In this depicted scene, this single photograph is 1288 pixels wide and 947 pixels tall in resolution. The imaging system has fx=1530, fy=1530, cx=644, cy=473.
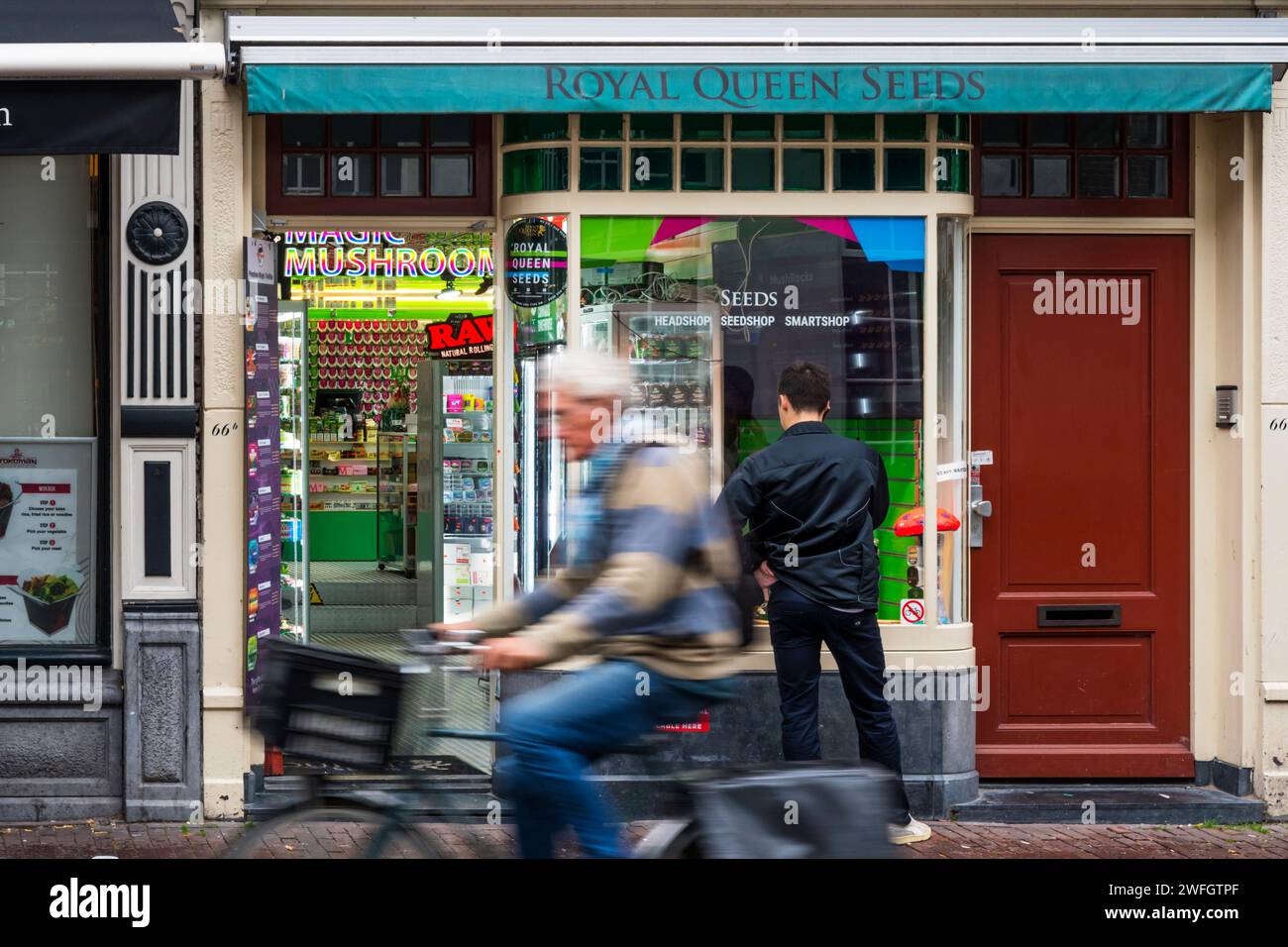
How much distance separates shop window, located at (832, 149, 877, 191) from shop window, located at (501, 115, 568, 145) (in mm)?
1351

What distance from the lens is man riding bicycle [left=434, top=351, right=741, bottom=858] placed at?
14.1 feet

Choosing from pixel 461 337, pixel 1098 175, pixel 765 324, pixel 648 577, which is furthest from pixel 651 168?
pixel 461 337

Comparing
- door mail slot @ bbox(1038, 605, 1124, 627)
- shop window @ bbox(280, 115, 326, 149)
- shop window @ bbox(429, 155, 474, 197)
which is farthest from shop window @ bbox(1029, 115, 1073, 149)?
shop window @ bbox(280, 115, 326, 149)

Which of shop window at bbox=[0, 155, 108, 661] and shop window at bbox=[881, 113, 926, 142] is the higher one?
shop window at bbox=[881, 113, 926, 142]

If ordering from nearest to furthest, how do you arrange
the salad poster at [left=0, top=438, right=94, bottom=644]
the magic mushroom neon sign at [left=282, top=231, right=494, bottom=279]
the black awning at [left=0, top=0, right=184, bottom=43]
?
the black awning at [left=0, top=0, right=184, bottom=43] < the salad poster at [left=0, top=438, right=94, bottom=644] < the magic mushroom neon sign at [left=282, top=231, right=494, bottom=279]

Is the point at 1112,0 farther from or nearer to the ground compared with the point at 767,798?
farther from the ground

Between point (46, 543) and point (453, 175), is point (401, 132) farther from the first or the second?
point (46, 543)

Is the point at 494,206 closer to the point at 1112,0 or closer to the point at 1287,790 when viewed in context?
the point at 1112,0

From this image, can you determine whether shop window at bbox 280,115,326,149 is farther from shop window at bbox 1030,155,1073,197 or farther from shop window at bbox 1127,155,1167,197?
shop window at bbox 1127,155,1167,197

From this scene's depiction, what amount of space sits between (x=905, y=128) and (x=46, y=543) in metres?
4.75

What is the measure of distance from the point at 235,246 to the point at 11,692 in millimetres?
2429

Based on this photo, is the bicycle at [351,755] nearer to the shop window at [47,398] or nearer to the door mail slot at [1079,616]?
the shop window at [47,398]

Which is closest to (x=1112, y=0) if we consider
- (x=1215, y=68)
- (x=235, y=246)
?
(x=1215, y=68)

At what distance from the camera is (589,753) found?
4355 mm
